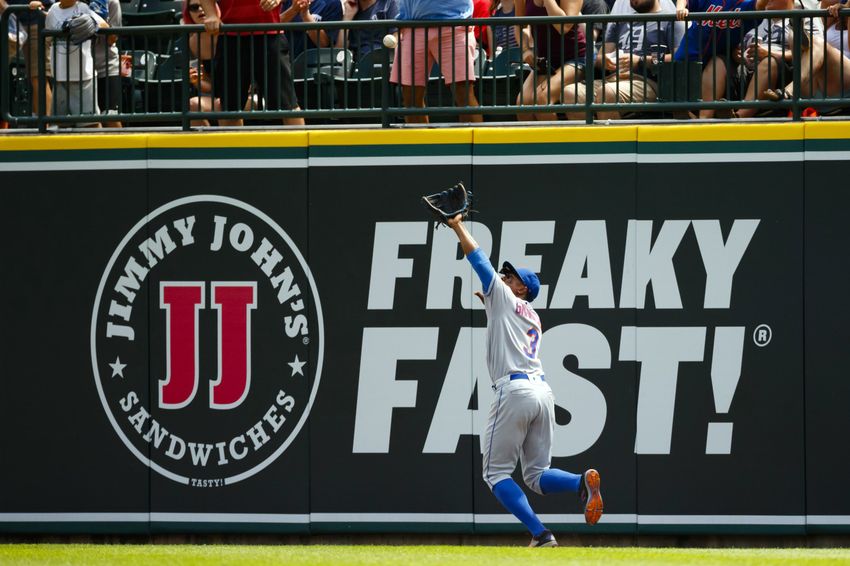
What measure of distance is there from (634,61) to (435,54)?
156 centimetres

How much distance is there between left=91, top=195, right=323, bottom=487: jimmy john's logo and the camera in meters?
10.1

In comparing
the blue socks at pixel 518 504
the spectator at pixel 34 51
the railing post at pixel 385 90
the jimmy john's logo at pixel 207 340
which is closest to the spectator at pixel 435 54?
the railing post at pixel 385 90

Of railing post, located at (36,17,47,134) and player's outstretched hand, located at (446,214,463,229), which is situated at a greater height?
railing post, located at (36,17,47,134)

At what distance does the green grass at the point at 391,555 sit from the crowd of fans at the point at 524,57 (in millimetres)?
3167

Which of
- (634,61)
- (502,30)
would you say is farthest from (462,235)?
(502,30)

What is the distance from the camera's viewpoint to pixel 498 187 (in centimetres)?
996

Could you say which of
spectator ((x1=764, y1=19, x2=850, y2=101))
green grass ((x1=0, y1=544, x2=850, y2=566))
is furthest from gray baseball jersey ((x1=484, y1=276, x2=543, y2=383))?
spectator ((x1=764, y1=19, x2=850, y2=101))

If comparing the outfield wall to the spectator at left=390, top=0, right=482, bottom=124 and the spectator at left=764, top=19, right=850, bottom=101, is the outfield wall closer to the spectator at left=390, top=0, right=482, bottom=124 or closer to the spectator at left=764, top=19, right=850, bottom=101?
the spectator at left=764, top=19, right=850, bottom=101

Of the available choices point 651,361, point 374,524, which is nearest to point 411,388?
point 374,524

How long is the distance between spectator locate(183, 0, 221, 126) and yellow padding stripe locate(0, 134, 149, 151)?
1.90ft

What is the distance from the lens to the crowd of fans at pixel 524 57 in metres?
9.98

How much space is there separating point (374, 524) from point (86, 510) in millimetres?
2167

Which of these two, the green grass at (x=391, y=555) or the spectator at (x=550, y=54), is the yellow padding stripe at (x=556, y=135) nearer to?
the spectator at (x=550, y=54)

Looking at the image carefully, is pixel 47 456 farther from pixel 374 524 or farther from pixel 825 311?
pixel 825 311
